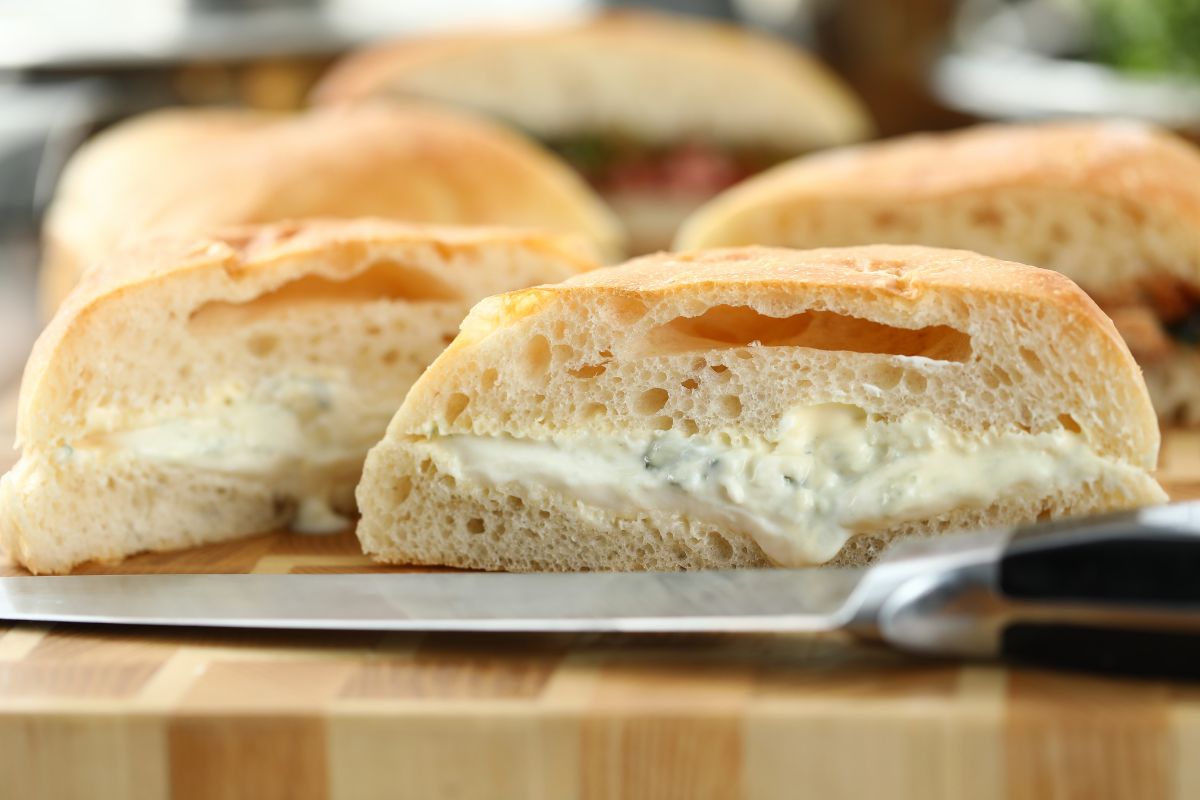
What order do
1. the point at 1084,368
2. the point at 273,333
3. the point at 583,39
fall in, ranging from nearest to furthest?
the point at 1084,368 → the point at 273,333 → the point at 583,39

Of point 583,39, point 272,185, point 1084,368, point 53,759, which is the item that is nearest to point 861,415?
point 1084,368

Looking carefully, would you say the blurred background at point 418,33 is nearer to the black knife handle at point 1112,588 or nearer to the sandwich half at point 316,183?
the sandwich half at point 316,183

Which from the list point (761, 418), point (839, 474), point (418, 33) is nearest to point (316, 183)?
point (761, 418)

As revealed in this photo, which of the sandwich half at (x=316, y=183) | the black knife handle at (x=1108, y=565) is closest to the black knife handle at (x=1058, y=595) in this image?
the black knife handle at (x=1108, y=565)

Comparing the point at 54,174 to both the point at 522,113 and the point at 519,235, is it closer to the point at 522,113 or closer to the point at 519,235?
the point at 522,113

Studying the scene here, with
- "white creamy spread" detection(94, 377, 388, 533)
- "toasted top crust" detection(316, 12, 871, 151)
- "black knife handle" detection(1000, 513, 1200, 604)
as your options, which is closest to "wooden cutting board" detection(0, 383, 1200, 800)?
"black knife handle" detection(1000, 513, 1200, 604)

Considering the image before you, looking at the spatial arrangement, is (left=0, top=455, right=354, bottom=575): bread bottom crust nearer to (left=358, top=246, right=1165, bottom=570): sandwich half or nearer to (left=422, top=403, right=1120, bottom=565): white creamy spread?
(left=358, top=246, right=1165, bottom=570): sandwich half

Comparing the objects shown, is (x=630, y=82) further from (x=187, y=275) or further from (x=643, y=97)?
(x=187, y=275)
